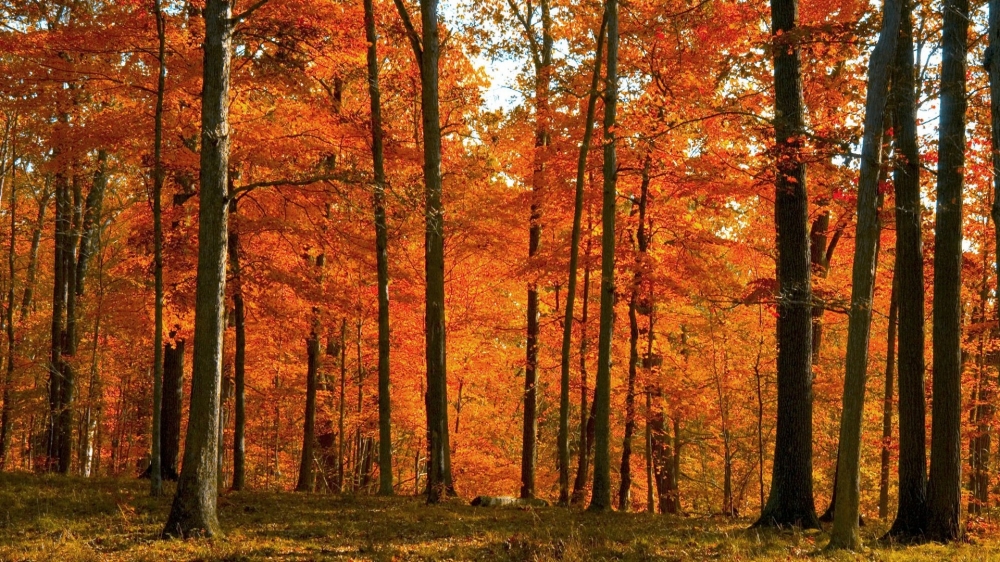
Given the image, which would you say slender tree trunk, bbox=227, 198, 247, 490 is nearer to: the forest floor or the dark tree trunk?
the dark tree trunk

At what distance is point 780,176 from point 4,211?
25323 mm

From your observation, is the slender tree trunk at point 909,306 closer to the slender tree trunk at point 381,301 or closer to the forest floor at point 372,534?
the forest floor at point 372,534

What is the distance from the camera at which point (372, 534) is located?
27.3 ft

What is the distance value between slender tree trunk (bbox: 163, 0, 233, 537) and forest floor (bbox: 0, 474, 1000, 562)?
435 millimetres

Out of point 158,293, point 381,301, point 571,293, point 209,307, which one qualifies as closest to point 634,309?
point 571,293

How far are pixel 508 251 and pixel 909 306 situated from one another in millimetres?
10354

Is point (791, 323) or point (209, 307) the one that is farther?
point (791, 323)

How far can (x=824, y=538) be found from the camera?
8.46m

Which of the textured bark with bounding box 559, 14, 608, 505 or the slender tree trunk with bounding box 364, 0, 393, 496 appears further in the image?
the textured bark with bounding box 559, 14, 608, 505

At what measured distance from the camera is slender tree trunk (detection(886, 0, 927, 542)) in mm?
9258

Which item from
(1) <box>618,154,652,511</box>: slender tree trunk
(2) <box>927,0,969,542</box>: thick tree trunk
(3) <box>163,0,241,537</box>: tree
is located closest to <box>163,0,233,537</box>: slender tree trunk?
(3) <box>163,0,241,537</box>: tree

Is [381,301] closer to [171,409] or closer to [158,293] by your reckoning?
[158,293]

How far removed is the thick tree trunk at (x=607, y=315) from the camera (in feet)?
37.4

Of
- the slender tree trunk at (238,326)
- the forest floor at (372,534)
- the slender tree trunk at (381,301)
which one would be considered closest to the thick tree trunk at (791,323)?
the forest floor at (372,534)
